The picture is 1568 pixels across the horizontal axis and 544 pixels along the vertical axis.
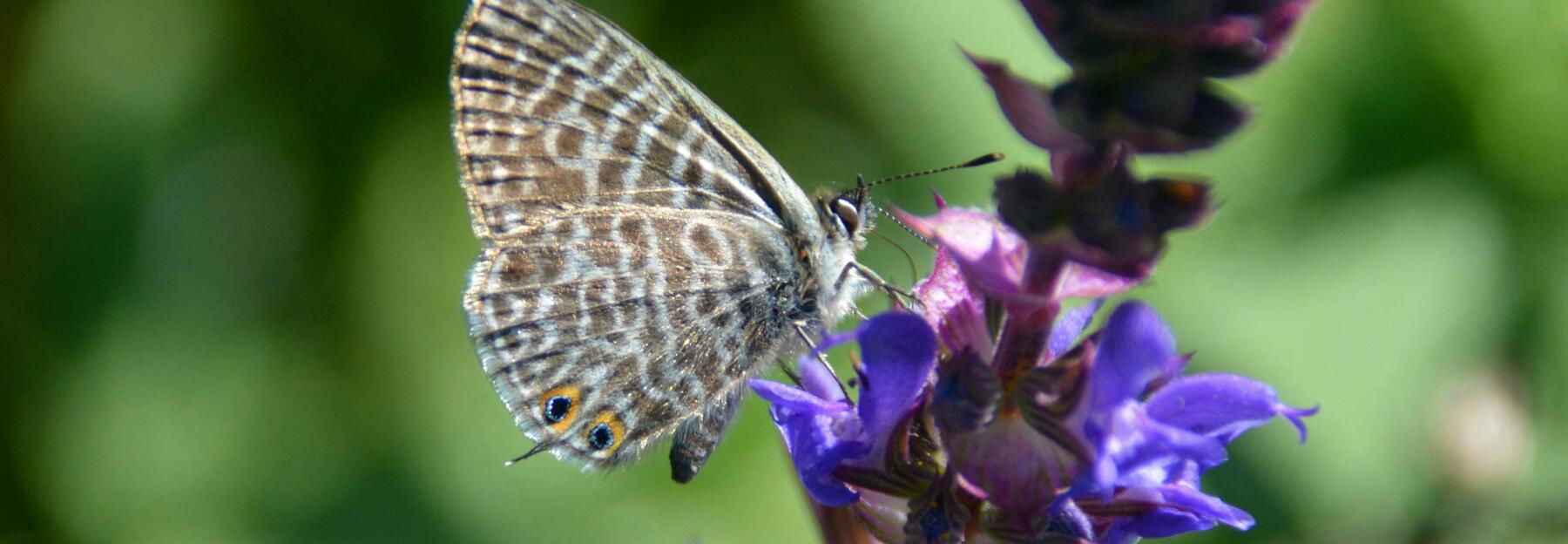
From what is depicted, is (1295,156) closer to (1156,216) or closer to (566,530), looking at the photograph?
(566,530)

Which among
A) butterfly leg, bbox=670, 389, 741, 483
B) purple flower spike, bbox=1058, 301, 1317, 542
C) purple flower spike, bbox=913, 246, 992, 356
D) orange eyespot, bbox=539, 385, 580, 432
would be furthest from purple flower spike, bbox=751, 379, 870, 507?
orange eyespot, bbox=539, 385, 580, 432

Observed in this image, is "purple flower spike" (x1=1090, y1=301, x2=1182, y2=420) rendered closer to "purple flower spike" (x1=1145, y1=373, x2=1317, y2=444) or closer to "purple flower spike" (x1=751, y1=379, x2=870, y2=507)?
"purple flower spike" (x1=1145, y1=373, x2=1317, y2=444)

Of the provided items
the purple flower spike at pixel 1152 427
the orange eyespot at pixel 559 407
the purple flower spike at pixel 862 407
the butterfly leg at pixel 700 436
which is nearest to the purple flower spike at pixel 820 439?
the purple flower spike at pixel 862 407

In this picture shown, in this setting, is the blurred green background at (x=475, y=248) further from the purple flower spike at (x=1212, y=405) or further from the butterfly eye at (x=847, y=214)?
the purple flower spike at (x=1212, y=405)

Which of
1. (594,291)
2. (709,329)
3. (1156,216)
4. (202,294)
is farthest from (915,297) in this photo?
(202,294)

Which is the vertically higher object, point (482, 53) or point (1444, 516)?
point (1444, 516)

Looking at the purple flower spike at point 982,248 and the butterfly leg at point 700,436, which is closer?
the purple flower spike at point 982,248

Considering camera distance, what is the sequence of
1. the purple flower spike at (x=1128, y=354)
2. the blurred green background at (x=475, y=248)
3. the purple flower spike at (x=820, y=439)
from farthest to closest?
the blurred green background at (x=475, y=248) < the purple flower spike at (x=820, y=439) < the purple flower spike at (x=1128, y=354)

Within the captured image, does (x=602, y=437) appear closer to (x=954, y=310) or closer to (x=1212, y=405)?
(x=954, y=310)
